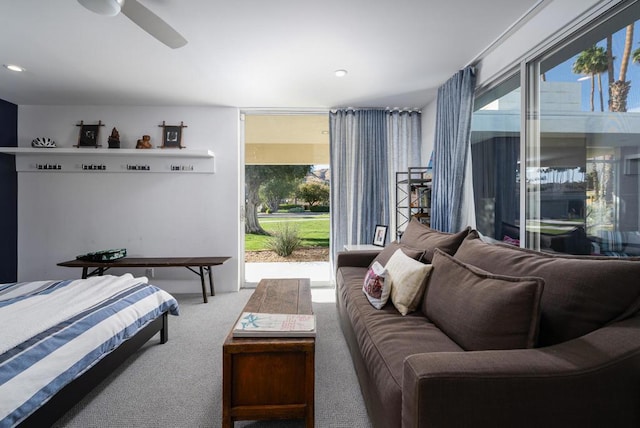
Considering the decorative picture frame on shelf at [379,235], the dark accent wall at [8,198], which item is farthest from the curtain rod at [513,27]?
the dark accent wall at [8,198]

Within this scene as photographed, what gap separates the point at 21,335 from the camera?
1.43 metres

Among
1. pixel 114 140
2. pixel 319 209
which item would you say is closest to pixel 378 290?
pixel 319 209

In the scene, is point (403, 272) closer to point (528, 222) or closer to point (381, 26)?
point (528, 222)

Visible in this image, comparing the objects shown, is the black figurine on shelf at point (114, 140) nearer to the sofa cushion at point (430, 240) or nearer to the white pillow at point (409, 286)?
the sofa cushion at point (430, 240)

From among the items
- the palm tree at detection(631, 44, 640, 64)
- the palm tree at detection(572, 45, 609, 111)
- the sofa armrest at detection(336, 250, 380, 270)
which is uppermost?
the palm tree at detection(572, 45, 609, 111)

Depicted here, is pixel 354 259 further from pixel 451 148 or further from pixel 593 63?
pixel 593 63

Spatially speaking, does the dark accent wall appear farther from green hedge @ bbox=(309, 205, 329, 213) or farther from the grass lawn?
green hedge @ bbox=(309, 205, 329, 213)

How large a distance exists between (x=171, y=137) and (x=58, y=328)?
9.68 ft

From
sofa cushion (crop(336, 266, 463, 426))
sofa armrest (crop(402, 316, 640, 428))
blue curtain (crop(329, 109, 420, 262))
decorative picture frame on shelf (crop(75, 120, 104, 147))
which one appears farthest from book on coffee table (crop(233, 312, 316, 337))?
decorative picture frame on shelf (crop(75, 120, 104, 147))

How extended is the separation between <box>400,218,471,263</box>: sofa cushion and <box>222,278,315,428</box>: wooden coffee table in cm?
117

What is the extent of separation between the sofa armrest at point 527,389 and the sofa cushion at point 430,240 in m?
→ 1.12

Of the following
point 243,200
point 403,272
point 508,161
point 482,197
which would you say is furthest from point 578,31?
point 243,200

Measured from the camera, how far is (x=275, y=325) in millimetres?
1572

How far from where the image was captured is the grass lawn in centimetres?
441
